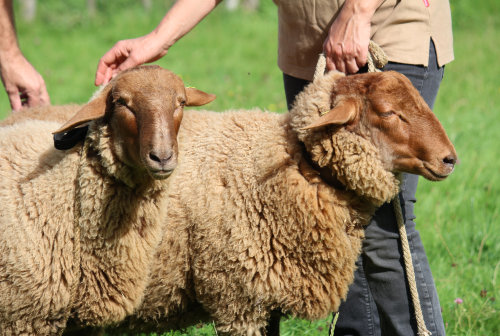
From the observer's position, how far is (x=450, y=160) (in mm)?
2326

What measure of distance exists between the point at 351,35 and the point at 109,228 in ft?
4.09

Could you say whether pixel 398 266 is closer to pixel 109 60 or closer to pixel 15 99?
pixel 109 60

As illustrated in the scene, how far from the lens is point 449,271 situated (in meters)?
3.92

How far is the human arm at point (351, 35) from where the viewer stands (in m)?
2.38

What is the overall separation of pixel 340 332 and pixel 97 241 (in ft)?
4.01

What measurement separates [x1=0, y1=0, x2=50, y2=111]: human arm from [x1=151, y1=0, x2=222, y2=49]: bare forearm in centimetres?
89

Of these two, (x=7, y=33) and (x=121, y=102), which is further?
(x=7, y=33)

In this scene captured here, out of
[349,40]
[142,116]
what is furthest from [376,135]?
[142,116]

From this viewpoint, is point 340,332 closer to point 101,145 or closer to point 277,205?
point 277,205

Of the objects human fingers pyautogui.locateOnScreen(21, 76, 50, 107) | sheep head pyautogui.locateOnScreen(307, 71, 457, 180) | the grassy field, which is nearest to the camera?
sheep head pyautogui.locateOnScreen(307, 71, 457, 180)

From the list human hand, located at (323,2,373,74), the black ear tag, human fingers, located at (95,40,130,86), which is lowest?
the black ear tag

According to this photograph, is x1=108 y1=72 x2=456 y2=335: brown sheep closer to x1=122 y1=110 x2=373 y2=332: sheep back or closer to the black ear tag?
x1=122 y1=110 x2=373 y2=332: sheep back

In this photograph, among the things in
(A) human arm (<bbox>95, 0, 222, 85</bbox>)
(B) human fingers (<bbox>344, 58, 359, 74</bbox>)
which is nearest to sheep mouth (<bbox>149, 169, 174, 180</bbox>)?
(A) human arm (<bbox>95, 0, 222, 85</bbox>)

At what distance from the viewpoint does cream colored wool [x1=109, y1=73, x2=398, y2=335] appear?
8.02 feet
